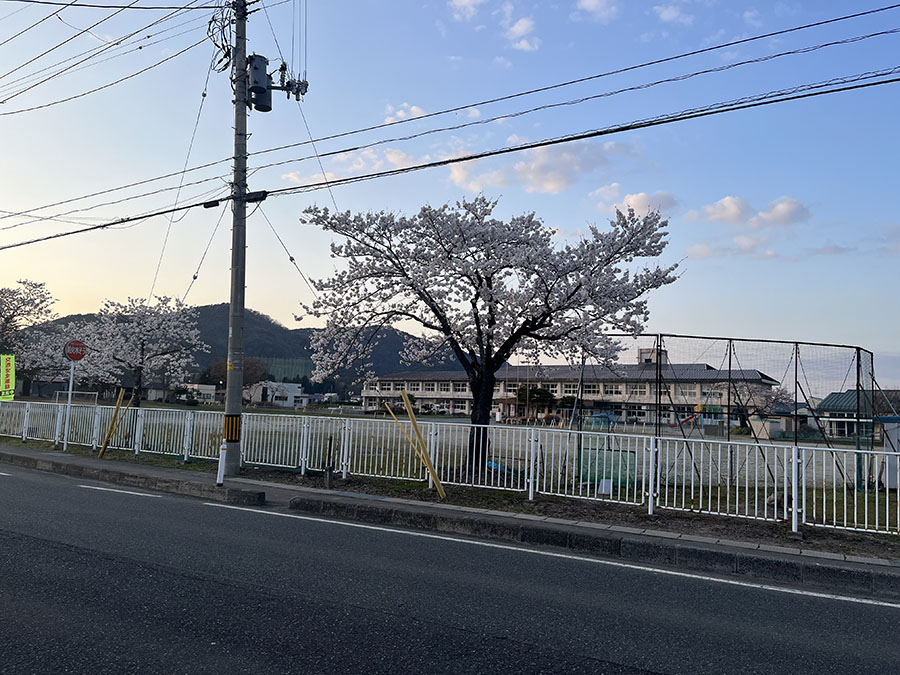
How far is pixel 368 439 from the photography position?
12.1m

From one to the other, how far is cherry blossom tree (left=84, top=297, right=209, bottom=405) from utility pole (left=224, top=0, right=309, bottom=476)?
24458 millimetres

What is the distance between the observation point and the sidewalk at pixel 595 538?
664cm

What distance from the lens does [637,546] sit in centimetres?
751

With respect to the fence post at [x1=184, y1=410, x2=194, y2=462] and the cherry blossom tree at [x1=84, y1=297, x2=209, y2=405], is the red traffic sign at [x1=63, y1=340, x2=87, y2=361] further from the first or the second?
the cherry blossom tree at [x1=84, y1=297, x2=209, y2=405]

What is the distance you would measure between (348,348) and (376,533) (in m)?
8.96

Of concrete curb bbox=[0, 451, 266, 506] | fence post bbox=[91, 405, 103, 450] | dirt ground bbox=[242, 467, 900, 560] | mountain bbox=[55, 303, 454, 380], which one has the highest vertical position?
mountain bbox=[55, 303, 454, 380]

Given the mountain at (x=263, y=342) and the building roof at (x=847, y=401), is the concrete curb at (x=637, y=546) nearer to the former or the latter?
the building roof at (x=847, y=401)

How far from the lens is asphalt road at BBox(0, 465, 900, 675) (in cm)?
382

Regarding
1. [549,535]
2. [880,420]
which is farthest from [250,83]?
[880,420]

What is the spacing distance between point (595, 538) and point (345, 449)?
5800 millimetres

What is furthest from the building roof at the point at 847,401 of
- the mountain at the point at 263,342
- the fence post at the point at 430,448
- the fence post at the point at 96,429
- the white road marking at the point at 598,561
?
the mountain at the point at 263,342

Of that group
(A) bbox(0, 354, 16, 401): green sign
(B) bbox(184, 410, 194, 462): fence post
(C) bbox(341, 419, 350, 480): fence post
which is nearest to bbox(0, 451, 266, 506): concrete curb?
(B) bbox(184, 410, 194, 462): fence post

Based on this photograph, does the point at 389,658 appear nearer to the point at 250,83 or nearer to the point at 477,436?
the point at 477,436

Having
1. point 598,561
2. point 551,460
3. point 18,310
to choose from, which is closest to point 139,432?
point 551,460
